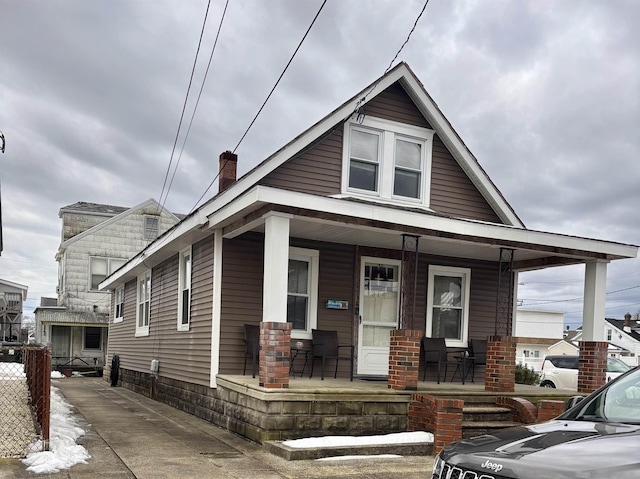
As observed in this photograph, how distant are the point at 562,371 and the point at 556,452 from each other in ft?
53.8

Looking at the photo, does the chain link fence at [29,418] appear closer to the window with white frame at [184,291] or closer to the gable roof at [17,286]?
the window with white frame at [184,291]

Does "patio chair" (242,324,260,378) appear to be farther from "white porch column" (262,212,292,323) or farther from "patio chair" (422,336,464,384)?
"patio chair" (422,336,464,384)

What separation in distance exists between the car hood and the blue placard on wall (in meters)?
6.98

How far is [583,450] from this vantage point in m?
2.83

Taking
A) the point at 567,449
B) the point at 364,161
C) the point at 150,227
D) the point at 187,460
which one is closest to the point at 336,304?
the point at 364,161

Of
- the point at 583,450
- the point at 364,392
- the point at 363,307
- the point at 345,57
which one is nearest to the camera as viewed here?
the point at 583,450

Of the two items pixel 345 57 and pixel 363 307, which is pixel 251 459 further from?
pixel 345 57

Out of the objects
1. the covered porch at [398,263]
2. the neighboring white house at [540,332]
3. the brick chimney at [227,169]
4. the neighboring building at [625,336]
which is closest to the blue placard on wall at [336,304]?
the covered porch at [398,263]

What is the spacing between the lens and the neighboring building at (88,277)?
26.4m

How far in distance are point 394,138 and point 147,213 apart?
1992 centimetres

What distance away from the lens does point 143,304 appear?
1614cm

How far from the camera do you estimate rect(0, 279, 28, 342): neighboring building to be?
2791cm

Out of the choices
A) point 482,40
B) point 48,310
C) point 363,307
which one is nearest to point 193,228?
point 363,307

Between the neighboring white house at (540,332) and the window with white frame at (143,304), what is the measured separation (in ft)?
86.7
